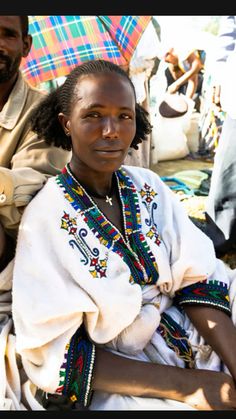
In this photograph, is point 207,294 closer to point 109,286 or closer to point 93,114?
point 109,286

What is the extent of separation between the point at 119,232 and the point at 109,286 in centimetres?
22

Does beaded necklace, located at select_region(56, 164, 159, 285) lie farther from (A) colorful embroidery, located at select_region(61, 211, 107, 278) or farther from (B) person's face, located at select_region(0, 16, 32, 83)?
(B) person's face, located at select_region(0, 16, 32, 83)

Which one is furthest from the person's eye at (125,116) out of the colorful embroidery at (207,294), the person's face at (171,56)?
the person's face at (171,56)

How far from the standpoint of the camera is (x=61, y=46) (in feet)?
12.1

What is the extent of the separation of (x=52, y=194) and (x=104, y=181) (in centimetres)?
19

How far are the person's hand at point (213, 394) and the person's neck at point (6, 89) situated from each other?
136cm

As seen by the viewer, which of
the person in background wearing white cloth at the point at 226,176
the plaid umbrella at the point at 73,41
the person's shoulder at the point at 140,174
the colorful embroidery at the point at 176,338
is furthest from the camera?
the plaid umbrella at the point at 73,41

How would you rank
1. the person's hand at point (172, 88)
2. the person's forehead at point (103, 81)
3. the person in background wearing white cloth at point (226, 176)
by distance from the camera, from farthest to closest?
the person's hand at point (172, 88) < the person in background wearing white cloth at point (226, 176) < the person's forehead at point (103, 81)

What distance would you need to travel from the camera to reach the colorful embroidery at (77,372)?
1740 mm

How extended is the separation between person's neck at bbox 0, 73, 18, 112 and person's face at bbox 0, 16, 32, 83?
0.03 metres

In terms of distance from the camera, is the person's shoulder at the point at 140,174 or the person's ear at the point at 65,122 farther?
the person's shoulder at the point at 140,174

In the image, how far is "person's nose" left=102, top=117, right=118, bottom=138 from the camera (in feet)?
5.90

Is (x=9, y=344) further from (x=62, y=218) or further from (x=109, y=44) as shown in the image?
(x=109, y=44)

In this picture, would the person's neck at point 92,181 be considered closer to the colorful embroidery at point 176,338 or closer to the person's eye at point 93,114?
the person's eye at point 93,114
